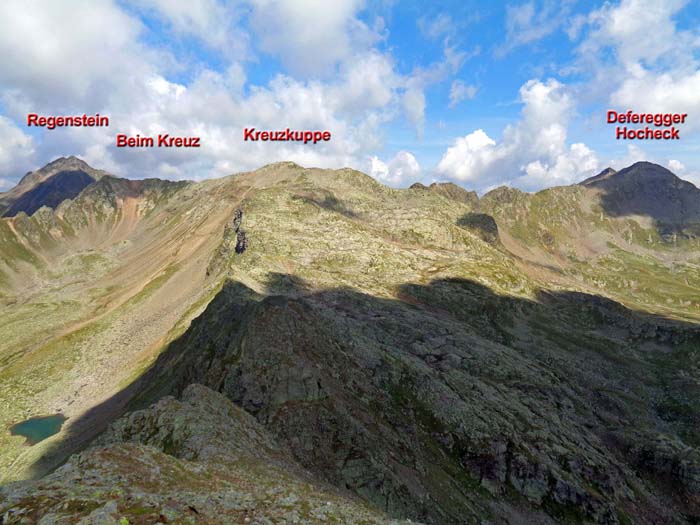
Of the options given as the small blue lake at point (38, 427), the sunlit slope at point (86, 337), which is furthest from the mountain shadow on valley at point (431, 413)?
the sunlit slope at point (86, 337)

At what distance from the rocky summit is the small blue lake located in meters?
2.49

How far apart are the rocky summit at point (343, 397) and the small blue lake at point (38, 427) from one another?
98.0 inches

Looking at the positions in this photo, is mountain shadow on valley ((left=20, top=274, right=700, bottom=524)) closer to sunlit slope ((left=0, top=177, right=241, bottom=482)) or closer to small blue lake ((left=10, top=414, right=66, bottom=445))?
small blue lake ((left=10, top=414, right=66, bottom=445))

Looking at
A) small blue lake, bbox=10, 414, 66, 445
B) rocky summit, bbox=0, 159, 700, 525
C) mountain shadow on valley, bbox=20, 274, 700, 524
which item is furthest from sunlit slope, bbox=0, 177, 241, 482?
mountain shadow on valley, bbox=20, 274, 700, 524

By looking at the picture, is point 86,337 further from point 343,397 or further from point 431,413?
point 431,413

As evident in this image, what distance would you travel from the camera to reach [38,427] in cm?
8581

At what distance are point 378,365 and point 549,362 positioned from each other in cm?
6518

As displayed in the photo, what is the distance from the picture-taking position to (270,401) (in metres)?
42.5

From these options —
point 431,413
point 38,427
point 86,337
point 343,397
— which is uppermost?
point 343,397

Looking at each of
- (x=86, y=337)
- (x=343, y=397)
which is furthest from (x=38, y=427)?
(x=343, y=397)

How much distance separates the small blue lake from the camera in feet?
268

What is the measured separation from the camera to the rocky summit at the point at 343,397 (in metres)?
21.9

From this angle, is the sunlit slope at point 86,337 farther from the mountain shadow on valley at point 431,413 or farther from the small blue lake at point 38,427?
the mountain shadow on valley at point 431,413

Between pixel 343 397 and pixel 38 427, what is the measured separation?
80.1 metres
